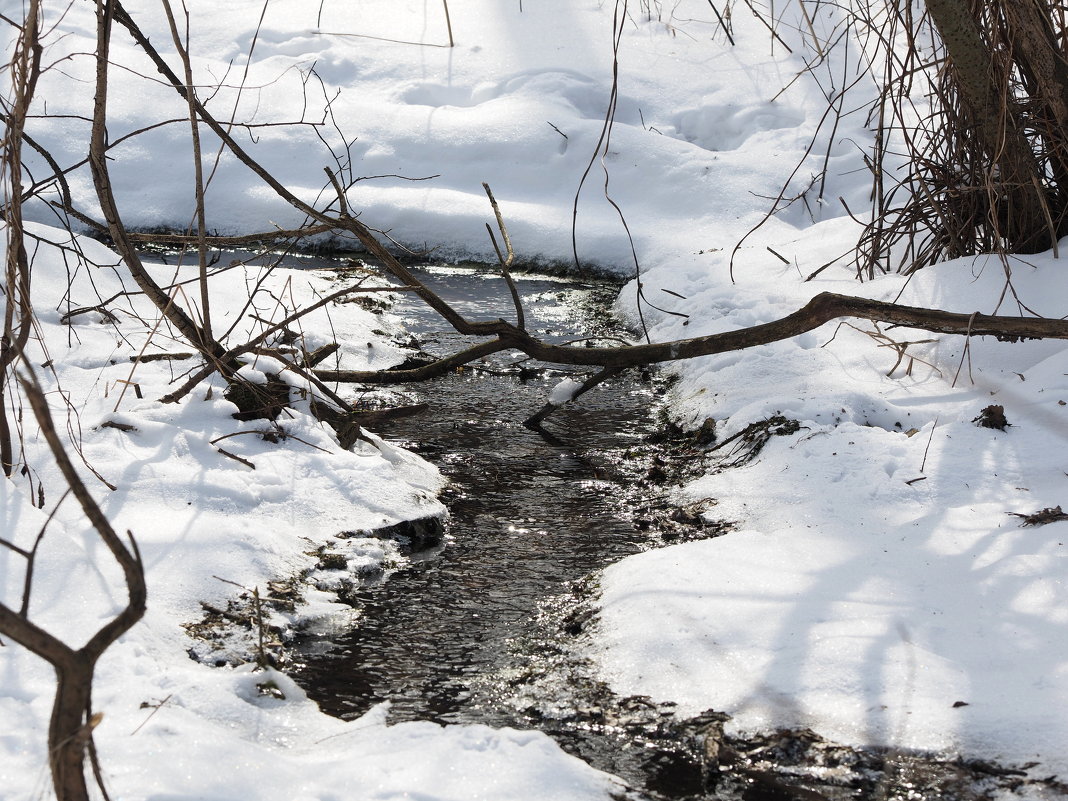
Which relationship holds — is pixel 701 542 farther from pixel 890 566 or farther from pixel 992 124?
pixel 992 124

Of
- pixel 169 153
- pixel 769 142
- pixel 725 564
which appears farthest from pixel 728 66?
pixel 725 564

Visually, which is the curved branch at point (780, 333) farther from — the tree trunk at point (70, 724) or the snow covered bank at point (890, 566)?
the tree trunk at point (70, 724)

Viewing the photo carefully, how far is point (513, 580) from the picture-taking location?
308 cm

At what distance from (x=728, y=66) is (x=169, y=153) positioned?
5200mm

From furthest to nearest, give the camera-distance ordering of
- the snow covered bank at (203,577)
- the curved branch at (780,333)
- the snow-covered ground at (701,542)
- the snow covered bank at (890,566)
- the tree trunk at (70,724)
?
the curved branch at (780,333)
the snow covered bank at (890,566)
the snow-covered ground at (701,542)
the snow covered bank at (203,577)
the tree trunk at (70,724)

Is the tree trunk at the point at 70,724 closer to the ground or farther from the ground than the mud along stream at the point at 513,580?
farther from the ground

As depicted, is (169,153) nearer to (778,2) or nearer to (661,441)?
(661,441)

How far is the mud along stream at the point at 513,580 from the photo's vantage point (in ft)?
7.86

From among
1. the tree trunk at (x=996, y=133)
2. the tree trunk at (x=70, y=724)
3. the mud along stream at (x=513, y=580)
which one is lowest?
the mud along stream at (x=513, y=580)

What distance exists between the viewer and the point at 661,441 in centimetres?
422

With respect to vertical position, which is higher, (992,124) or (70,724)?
(992,124)

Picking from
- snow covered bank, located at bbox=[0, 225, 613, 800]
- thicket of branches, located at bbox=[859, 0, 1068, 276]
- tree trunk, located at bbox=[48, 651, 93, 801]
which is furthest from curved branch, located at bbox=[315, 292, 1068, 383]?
tree trunk, located at bbox=[48, 651, 93, 801]

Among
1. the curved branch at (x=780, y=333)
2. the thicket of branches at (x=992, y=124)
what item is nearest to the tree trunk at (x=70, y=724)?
the curved branch at (x=780, y=333)

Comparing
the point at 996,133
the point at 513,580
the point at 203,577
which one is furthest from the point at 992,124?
the point at 203,577
